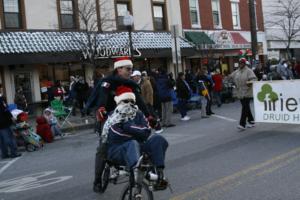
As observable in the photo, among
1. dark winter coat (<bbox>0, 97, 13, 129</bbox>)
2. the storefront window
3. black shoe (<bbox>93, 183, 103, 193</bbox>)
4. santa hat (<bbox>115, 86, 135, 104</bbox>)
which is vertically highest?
the storefront window

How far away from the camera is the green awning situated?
92.5ft

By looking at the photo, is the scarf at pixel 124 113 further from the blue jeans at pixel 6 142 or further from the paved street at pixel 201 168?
the blue jeans at pixel 6 142

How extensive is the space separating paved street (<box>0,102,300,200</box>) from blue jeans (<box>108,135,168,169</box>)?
0.99m

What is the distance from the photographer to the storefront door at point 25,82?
20.5 meters

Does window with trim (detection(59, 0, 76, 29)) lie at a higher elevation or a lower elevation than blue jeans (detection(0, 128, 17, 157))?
higher

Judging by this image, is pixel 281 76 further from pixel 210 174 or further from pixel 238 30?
pixel 210 174

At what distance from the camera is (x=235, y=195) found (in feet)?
20.2

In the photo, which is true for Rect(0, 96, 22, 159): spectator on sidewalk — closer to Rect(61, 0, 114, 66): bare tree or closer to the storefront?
the storefront

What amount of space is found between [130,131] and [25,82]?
16.0m

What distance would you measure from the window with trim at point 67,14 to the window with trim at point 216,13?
1163 cm

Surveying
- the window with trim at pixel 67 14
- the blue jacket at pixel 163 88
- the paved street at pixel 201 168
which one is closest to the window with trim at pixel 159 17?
the window with trim at pixel 67 14

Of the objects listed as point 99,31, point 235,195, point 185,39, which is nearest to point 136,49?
point 99,31

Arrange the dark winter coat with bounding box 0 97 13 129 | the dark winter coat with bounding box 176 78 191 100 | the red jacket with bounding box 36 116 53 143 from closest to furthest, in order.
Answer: the dark winter coat with bounding box 0 97 13 129
the red jacket with bounding box 36 116 53 143
the dark winter coat with bounding box 176 78 191 100

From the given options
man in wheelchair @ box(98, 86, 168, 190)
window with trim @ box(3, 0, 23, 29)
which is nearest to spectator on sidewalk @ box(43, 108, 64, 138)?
window with trim @ box(3, 0, 23, 29)
